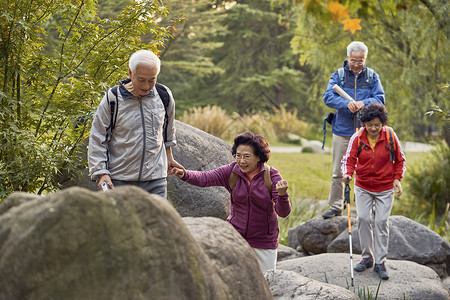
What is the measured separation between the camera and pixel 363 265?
19.9ft

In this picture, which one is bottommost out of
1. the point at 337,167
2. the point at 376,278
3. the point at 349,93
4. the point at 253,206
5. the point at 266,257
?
the point at 376,278

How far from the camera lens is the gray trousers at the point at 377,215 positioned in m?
5.87

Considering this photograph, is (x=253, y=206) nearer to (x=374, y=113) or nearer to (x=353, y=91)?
(x=374, y=113)

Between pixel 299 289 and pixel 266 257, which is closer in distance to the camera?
pixel 299 289

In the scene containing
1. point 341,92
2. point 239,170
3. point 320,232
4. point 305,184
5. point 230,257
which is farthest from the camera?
point 305,184

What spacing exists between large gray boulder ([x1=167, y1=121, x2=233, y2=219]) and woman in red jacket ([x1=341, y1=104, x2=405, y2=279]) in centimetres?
189

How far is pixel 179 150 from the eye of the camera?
7.33 m

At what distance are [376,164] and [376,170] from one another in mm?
61

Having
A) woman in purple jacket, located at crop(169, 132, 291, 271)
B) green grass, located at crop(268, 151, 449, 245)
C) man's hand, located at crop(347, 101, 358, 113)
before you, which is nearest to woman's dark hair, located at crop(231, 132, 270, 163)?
woman in purple jacket, located at crop(169, 132, 291, 271)

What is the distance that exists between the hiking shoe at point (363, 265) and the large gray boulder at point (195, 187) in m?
1.83

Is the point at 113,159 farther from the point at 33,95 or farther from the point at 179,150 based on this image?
the point at 179,150

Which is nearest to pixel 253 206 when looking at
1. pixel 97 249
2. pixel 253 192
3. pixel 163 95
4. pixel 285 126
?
pixel 253 192

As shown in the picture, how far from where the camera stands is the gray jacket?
13.7ft

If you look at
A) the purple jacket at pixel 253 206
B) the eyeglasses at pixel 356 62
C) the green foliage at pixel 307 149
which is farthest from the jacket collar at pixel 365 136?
the green foliage at pixel 307 149
